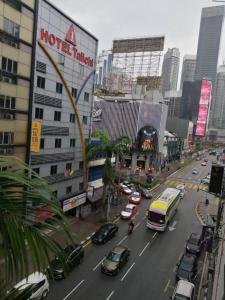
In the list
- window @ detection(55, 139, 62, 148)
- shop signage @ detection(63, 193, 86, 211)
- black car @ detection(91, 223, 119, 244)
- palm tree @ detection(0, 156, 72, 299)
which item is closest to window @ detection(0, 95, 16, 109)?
window @ detection(55, 139, 62, 148)

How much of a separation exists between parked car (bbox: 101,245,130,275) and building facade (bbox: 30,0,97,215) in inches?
355

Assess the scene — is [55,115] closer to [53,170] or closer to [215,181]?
[53,170]

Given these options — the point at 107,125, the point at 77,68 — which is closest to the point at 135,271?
the point at 77,68

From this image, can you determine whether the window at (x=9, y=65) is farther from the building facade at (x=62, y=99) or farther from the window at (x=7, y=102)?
the building facade at (x=62, y=99)

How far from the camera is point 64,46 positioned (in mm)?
35281

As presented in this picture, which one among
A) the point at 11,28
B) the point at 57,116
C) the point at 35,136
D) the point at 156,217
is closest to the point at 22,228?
the point at 35,136

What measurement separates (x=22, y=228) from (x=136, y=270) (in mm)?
29436

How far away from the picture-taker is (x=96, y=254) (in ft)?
106

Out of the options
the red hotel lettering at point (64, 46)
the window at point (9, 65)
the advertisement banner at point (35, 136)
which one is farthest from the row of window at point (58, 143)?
the red hotel lettering at point (64, 46)

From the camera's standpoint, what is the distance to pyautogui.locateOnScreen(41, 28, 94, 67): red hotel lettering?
31.9 metres

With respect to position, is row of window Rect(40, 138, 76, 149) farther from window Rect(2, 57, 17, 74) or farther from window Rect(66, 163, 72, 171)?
window Rect(2, 57, 17, 74)

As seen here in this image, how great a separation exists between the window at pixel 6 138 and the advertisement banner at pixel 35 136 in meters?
2.27

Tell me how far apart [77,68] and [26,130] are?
13162 millimetres

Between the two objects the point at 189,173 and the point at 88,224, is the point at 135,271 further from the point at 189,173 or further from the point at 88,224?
the point at 189,173
